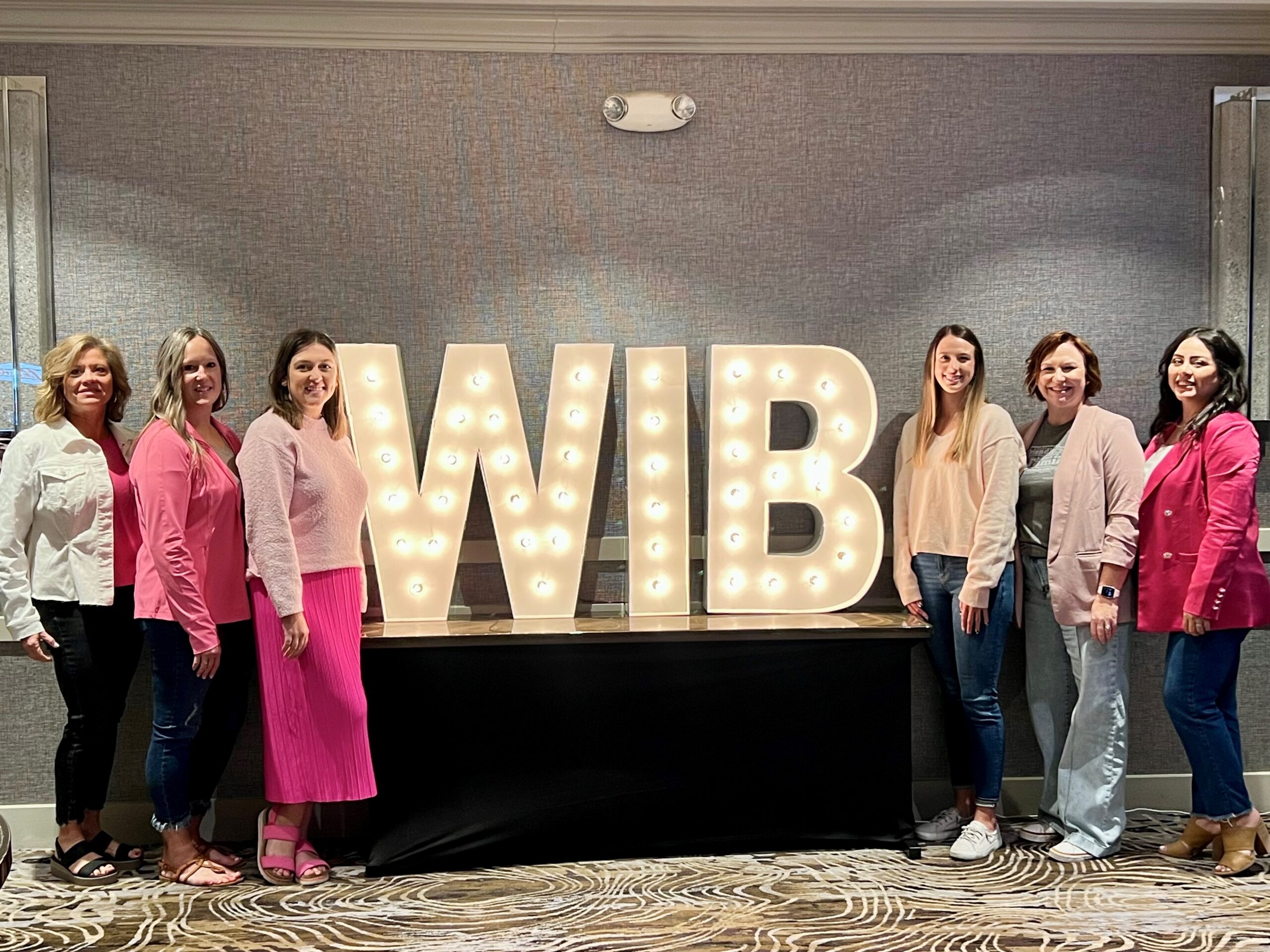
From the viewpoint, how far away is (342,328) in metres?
3.36

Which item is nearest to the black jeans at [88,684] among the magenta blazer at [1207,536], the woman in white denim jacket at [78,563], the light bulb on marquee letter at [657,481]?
the woman in white denim jacket at [78,563]

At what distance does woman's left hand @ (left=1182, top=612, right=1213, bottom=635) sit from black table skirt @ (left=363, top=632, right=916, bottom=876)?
749 mm

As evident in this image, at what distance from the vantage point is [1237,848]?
2959mm

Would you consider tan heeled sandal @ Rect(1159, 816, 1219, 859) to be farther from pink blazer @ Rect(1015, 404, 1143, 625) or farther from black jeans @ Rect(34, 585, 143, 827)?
black jeans @ Rect(34, 585, 143, 827)

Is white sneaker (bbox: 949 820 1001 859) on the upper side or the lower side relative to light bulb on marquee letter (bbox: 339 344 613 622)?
lower

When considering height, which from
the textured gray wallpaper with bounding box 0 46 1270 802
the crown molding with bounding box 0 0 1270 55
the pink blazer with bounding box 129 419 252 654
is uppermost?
the crown molding with bounding box 0 0 1270 55

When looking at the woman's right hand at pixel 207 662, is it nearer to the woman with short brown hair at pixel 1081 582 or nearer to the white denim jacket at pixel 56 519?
the white denim jacket at pixel 56 519

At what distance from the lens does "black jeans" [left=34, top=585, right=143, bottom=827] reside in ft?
9.70

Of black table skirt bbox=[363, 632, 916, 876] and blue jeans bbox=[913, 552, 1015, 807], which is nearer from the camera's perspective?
black table skirt bbox=[363, 632, 916, 876]

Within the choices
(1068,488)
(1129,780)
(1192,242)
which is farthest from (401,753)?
(1192,242)

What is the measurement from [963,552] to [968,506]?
14 cm

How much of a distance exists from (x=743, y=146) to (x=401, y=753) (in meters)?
2.19

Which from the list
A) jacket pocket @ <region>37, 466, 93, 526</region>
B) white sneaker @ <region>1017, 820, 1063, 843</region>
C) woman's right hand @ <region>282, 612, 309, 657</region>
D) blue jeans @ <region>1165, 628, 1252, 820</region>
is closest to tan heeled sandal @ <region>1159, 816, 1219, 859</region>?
blue jeans @ <region>1165, 628, 1252, 820</region>

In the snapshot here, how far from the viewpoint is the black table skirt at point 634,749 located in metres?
3.00
